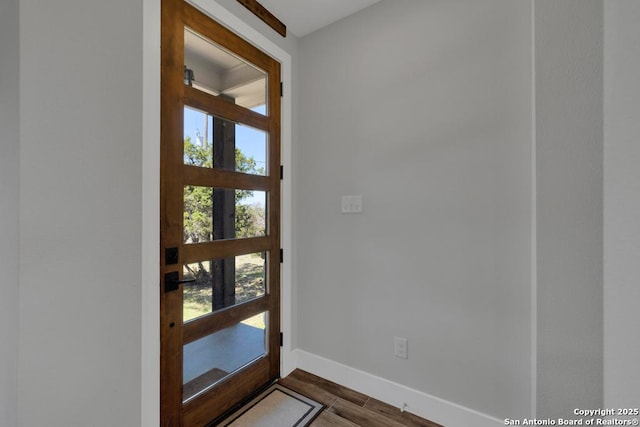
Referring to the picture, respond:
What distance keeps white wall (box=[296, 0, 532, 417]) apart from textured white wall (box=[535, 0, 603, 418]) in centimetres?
36

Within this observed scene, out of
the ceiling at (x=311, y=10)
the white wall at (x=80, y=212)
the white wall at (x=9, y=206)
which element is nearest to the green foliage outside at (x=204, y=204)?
the white wall at (x=80, y=212)

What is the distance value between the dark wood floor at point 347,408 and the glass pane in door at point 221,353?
0.40 m

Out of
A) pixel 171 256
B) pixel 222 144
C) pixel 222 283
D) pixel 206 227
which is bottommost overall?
pixel 222 283

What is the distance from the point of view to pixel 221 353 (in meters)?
1.67

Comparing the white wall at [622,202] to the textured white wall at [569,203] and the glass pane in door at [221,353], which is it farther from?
the glass pane in door at [221,353]

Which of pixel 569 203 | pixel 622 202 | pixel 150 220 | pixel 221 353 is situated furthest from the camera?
pixel 221 353

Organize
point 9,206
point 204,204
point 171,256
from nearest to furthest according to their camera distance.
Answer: point 9,206
point 171,256
point 204,204

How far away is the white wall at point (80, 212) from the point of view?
91cm

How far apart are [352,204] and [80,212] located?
1.51 m

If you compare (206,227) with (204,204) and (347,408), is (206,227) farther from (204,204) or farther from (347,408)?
Result: (347,408)

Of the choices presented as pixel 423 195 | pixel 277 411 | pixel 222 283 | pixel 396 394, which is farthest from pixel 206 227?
pixel 396 394

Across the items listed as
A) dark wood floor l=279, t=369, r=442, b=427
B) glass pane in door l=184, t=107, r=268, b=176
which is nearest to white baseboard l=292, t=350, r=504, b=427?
dark wood floor l=279, t=369, r=442, b=427

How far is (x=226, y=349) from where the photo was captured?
170cm

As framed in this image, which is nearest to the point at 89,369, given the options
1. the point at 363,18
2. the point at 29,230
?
the point at 29,230
